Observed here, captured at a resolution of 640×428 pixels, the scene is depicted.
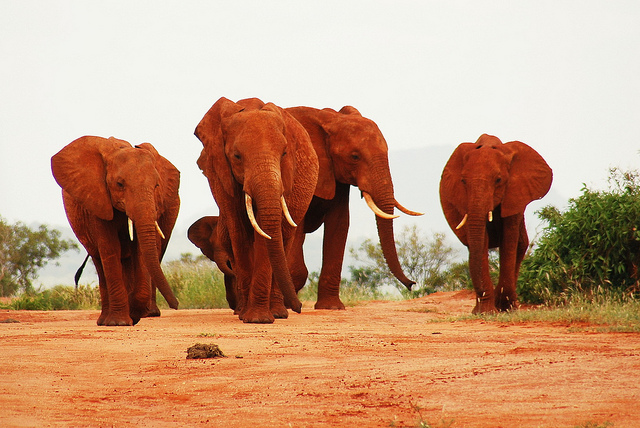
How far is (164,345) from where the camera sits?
7727 mm

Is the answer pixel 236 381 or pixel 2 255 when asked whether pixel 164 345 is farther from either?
pixel 2 255

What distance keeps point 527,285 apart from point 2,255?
19925 mm

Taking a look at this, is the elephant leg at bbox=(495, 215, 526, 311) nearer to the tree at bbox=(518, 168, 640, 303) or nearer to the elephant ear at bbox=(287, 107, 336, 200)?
the tree at bbox=(518, 168, 640, 303)

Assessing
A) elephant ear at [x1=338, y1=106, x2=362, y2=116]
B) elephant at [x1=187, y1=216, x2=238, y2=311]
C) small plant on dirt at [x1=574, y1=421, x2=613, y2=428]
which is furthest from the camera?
elephant at [x1=187, y1=216, x2=238, y2=311]

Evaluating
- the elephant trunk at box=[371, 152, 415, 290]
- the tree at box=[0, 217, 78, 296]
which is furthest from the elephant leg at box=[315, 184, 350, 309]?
the tree at box=[0, 217, 78, 296]

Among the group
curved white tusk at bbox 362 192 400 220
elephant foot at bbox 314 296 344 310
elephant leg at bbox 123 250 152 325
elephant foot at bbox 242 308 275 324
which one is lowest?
elephant foot at bbox 242 308 275 324

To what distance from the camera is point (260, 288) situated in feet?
33.0

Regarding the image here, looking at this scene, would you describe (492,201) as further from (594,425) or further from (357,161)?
(594,425)

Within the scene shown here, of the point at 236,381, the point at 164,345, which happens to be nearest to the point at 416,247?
the point at 164,345

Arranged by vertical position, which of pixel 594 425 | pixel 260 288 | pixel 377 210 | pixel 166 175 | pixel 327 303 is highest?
pixel 166 175

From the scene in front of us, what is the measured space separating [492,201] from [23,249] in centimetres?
2146

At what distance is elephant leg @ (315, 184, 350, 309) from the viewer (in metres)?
13.4

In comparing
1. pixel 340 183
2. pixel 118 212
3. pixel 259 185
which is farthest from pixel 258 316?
pixel 340 183

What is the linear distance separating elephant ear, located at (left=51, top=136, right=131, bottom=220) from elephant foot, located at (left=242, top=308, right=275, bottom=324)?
2.04 metres
